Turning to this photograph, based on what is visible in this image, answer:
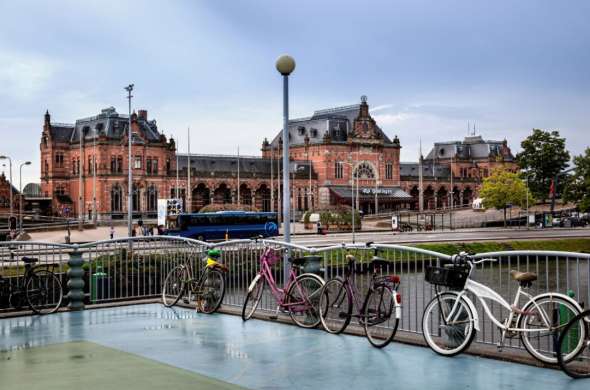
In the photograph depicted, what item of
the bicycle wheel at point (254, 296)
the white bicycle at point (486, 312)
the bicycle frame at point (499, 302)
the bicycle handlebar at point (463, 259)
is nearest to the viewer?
the white bicycle at point (486, 312)

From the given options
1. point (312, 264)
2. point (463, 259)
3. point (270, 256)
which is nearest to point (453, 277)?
point (463, 259)

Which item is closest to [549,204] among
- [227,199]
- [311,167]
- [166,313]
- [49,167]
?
[311,167]

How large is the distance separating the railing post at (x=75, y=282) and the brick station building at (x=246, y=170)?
60.2 m

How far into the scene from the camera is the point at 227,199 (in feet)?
296

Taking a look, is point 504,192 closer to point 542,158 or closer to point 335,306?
point 542,158

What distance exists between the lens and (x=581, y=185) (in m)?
73.6

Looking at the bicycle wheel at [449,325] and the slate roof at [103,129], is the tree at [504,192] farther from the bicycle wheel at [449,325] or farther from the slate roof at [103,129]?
the bicycle wheel at [449,325]

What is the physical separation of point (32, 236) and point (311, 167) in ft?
152

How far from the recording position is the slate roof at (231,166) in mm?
88312

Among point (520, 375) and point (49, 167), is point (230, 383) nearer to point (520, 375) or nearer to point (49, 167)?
point (520, 375)

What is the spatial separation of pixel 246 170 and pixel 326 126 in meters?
13.7

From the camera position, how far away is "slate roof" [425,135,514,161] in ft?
411

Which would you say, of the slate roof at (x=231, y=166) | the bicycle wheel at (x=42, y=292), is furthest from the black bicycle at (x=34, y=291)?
the slate roof at (x=231, y=166)

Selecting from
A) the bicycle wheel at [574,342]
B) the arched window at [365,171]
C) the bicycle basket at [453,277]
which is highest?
the arched window at [365,171]
